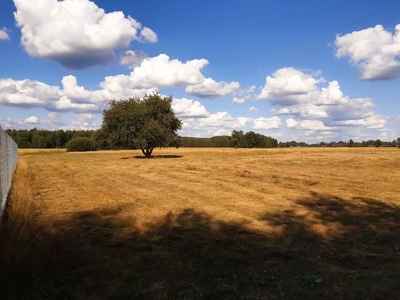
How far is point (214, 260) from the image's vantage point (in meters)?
6.01

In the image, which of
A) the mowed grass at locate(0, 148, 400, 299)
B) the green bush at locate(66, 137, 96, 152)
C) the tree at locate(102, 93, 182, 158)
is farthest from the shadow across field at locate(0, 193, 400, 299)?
the green bush at locate(66, 137, 96, 152)

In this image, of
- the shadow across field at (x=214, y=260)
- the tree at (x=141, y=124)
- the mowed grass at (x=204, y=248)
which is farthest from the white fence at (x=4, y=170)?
the tree at (x=141, y=124)

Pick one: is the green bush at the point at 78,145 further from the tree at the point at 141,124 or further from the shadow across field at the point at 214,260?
the shadow across field at the point at 214,260

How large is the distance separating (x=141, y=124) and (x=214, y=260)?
126 ft

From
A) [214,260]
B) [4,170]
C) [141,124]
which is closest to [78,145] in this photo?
[141,124]

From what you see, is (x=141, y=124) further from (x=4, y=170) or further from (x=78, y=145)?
(x=78, y=145)

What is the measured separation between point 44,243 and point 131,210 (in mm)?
4193

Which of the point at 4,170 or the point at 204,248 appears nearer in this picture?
the point at 204,248

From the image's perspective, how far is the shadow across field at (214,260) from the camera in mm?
4742

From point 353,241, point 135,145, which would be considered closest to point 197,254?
point 353,241

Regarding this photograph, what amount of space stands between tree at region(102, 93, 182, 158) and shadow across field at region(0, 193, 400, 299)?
110 feet

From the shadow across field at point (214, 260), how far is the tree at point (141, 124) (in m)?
33.6

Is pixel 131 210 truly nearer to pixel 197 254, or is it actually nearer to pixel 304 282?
pixel 197 254

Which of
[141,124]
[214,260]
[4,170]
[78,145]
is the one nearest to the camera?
[214,260]
